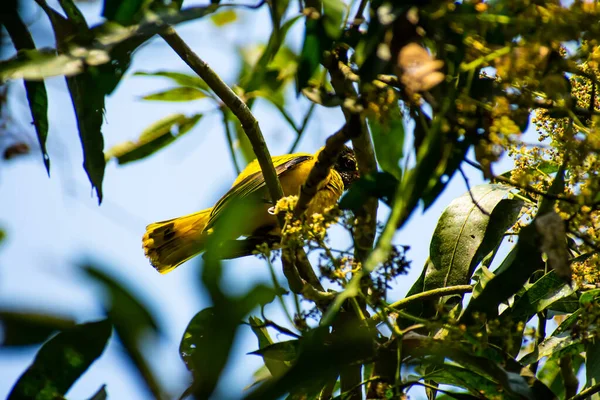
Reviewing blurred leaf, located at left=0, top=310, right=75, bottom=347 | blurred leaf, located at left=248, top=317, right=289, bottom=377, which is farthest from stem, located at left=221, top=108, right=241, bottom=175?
blurred leaf, located at left=0, top=310, right=75, bottom=347

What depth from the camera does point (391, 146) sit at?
1.84 m

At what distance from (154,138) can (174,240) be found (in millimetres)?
1354

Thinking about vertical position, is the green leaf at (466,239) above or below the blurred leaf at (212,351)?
above

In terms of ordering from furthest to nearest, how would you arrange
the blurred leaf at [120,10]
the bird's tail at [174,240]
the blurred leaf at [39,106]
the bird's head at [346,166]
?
the bird's head at [346,166], the bird's tail at [174,240], the blurred leaf at [39,106], the blurred leaf at [120,10]

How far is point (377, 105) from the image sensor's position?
1388 mm

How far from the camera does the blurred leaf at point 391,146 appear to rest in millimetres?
1801

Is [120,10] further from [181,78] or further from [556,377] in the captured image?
[556,377]

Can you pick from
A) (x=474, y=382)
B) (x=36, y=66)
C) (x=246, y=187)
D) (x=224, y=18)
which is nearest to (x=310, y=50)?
(x=36, y=66)

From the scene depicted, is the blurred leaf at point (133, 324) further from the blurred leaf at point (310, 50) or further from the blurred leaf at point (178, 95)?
the blurred leaf at point (178, 95)

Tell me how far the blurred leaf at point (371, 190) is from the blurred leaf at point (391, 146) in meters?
0.27

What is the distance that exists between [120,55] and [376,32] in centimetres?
62

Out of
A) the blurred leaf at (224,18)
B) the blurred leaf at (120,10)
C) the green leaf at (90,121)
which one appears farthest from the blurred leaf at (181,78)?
the blurred leaf at (120,10)

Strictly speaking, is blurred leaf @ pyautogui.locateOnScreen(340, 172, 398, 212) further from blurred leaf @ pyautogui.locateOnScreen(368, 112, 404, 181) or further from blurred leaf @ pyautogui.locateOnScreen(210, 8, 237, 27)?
blurred leaf @ pyautogui.locateOnScreen(210, 8, 237, 27)

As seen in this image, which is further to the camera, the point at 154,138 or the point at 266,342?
the point at 154,138
